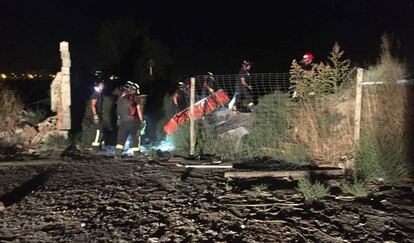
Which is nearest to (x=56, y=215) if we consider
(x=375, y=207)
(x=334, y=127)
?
(x=375, y=207)

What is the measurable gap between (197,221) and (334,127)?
440 cm

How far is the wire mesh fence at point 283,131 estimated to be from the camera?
9477 millimetres

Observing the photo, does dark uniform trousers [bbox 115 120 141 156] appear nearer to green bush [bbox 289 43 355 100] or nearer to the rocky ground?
the rocky ground

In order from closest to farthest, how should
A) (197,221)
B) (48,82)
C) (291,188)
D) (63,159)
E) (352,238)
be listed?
(352,238), (197,221), (291,188), (63,159), (48,82)

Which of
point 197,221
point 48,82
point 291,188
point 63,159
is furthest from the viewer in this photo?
point 48,82

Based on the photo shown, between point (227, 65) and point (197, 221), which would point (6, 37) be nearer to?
point (227, 65)

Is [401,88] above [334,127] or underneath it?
above

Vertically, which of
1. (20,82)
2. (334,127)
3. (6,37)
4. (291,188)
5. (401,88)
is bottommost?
Answer: (291,188)

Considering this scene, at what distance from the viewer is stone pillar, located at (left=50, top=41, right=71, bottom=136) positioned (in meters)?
12.1

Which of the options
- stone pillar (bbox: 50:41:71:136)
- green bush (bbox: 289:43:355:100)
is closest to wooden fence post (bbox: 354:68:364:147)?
green bush (bbox: 289:43:355:100)

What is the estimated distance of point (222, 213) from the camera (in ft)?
21.4

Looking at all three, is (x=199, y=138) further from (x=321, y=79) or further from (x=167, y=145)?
(x=321, y=79)

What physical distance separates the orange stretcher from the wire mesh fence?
39mm

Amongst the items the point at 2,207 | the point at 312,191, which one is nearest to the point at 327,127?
the point at 312,191
